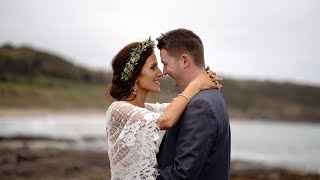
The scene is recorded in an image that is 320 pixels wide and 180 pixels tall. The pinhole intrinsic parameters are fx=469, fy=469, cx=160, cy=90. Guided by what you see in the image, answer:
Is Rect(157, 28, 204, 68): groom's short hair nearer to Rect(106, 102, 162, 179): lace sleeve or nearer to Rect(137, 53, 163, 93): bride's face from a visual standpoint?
Rect(106, 102, 162, 179): lace sleeve

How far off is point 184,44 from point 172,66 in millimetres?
226

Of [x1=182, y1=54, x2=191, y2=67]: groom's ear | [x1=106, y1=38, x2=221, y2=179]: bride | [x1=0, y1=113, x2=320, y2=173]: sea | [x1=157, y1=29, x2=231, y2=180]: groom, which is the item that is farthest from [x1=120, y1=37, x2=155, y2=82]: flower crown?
[x1=0, y1=113, x2=320, y2=173]: sea

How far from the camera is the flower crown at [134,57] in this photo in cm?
466

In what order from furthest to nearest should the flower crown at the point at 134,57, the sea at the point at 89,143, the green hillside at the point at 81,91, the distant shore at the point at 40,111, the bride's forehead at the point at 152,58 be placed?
the green hillside at the point at 81,91 → the distant shore at the point at 40,111 → the sea at the point at 89,143 → the bride's forehead at the point at 152,58 → the flower crown at the point at 134,57

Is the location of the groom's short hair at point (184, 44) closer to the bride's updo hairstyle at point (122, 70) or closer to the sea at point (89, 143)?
the bride's updo hairstyle at point (122, 70)

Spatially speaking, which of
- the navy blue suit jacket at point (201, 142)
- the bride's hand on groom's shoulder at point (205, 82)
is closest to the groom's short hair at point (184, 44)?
the bride's hand on groom's shoulder at point (205, 82)

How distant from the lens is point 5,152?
26391 millimetres

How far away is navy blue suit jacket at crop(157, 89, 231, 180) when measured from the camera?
3439 mm

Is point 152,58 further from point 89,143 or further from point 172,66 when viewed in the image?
point 89,143

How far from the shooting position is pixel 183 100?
385 cm

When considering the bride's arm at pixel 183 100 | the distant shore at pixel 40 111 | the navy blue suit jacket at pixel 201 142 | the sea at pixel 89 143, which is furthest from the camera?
the distant shore at pixel 40 111

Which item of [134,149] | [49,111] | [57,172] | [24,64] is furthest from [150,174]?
[24,64]

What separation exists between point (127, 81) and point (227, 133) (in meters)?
1.42

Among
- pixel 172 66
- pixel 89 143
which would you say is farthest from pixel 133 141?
pixel 89 143
